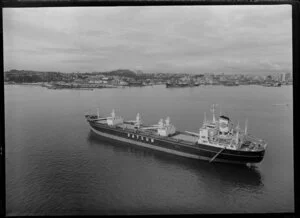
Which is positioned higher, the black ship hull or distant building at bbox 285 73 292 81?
distant building at bbox 285 73 292 81

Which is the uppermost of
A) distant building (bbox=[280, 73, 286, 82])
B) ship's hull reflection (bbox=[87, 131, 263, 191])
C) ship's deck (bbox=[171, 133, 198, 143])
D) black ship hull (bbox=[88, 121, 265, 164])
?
distant building (bbox=[280, 73, 286, 82])

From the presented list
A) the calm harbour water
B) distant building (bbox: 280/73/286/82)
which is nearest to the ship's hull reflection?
the calm harbour water

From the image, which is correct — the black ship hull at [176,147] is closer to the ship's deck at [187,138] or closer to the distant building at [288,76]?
the ship's deck at [187,138]

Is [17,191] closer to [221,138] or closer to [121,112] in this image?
[121,112]

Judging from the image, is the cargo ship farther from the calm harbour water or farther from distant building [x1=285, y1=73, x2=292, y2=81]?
distant building [x1=285, y1=73, x2=292, y2=81]

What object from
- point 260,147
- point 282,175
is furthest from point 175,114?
point 282,175
